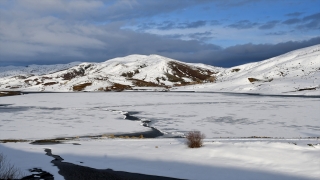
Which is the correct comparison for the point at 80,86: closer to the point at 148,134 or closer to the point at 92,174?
the point at 148,134

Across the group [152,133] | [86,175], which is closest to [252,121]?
[152,133]

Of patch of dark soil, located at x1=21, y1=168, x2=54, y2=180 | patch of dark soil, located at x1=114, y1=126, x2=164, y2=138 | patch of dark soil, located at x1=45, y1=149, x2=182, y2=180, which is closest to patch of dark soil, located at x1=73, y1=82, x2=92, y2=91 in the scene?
patch of dark soil, located at x1=114, y1=126, x2=164, y2=138

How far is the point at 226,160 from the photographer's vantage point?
47.3 feet

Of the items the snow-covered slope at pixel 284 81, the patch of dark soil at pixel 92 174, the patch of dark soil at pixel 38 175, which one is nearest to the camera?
the patch of dark soil at pixel 38 175

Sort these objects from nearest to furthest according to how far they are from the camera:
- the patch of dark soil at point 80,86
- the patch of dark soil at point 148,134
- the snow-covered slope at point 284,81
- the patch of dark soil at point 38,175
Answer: the patch of dark soil at point 38,175, the patch of dark soil at point 148,134, the snow-covered slope at point 284,81, the patch of dark soil at point 80,86

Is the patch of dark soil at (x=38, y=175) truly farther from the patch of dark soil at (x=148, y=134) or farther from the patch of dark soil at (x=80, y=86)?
the patch of dark soil at (x=80, y=86)

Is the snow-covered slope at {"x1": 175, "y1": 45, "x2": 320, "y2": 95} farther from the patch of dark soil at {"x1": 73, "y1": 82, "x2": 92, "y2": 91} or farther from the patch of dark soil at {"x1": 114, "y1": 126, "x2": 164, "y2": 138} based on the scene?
the patch of dark soil at {"x1": 114, "y1": 126, "x2": 164, "y2": 138}

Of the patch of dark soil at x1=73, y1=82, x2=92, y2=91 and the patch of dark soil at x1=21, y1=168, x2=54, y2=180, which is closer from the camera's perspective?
the patch of dark soil at x1=21, y1=168, x2=54, y2=180

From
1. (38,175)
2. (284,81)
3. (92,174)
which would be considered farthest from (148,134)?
(284,81)

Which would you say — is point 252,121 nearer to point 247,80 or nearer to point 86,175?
point 86,175

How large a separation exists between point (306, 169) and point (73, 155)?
1095 cm

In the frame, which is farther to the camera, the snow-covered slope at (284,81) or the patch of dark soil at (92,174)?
the snow-covered slope at (284,81)

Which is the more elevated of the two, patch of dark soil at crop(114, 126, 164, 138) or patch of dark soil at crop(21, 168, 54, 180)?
patch of dark soil at crop(21, 168, 54, 180)

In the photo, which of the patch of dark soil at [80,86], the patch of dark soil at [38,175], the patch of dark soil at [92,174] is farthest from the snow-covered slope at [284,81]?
the patch of dark soil at [38,175]
